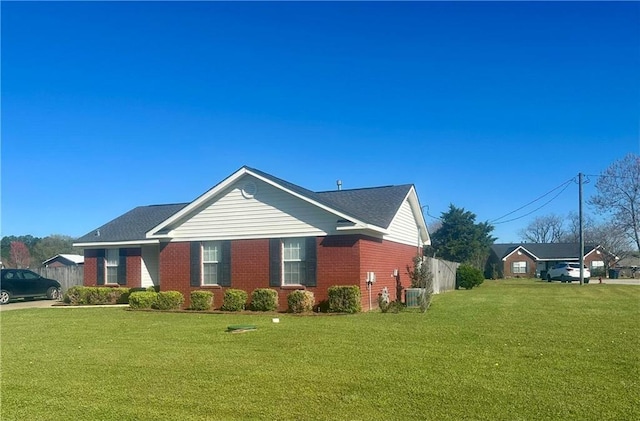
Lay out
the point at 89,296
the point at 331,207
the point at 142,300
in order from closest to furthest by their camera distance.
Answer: the point at 331,207, the point at 142,300, the point at 89,296

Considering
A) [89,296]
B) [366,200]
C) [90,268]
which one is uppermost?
[366,200]

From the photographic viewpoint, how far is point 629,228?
146 feet

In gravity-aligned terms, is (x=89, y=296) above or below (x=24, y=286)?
below

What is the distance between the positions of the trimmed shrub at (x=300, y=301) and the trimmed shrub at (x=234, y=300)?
5.84 ft

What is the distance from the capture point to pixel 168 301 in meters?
17.6

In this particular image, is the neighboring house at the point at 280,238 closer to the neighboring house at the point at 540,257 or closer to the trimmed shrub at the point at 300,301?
the trimmed shrub at the point at 300,301

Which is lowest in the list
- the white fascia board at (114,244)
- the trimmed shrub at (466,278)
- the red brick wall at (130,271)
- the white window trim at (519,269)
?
the white window trim at (519,269)

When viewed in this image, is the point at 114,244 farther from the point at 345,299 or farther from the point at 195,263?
the point at 345,299

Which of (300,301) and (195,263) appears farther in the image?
(195,263)

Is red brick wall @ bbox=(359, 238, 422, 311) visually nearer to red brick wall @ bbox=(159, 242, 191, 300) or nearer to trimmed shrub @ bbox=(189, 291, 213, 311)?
trimmed shrub @ bbox=(189, 291, 213, 311)

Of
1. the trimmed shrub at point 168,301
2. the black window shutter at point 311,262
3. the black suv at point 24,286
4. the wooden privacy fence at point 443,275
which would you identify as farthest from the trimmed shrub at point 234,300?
the black suv at point 24,286

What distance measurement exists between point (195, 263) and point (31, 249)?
220 ft

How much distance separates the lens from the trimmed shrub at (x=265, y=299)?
16.4 metres

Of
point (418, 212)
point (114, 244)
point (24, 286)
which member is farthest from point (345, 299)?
point (24, 286)
